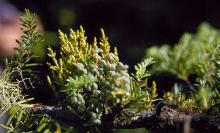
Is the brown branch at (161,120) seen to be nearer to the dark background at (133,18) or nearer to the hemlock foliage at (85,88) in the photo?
the hemlock foliage at (85,88)

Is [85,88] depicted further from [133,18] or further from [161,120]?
[133,18]

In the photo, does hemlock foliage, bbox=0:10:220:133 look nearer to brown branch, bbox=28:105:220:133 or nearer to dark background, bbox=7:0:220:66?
brown branch, bbox=28:105:220:133

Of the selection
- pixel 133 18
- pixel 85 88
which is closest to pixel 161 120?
pixel 85 88

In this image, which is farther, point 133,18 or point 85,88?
point 133,18

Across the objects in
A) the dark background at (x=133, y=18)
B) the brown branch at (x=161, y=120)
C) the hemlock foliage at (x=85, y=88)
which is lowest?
the brown branch at (x=161, y=120)

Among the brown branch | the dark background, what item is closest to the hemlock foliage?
the brown branch

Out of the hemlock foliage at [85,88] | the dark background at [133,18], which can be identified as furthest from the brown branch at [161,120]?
the dark background at [133,18]

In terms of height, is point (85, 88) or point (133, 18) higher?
point (133, 18)
